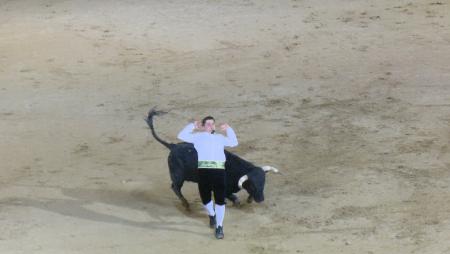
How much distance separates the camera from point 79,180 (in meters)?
11.0

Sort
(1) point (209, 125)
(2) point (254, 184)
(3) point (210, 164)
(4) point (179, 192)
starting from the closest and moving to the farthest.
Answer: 1. (3) point (210, 164)
2. (1) point (209, 125)
3. (2) point (254, 184)
4. (4) point (179, 192)

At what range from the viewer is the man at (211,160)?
9000mm

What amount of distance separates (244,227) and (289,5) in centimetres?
979

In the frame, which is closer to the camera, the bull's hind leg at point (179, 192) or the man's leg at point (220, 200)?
the man's leg at point (220, 200)

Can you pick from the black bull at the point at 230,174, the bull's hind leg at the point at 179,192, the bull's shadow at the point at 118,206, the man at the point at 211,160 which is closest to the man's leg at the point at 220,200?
the man at the point at 211,160

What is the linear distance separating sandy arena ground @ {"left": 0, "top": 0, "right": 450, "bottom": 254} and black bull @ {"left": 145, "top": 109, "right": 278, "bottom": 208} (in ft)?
0.86

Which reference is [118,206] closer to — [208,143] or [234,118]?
[208,143]

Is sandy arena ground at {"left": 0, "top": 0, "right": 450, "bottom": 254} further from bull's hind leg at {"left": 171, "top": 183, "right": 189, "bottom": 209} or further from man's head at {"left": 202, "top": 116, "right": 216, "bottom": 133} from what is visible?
man's head at {"left": 202, "top": 116, "right": 216, "bottom": 133}

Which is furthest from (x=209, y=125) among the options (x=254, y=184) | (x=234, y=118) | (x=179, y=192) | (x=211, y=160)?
(x=234, y=118)

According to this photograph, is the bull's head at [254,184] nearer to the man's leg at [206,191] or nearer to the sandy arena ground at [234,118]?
the sandy arena ground at [234,118]

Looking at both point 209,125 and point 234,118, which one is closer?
point 209,125

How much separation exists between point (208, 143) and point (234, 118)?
4.25 meters

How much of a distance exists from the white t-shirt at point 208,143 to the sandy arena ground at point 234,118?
91cm

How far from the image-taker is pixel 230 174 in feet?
33.0
